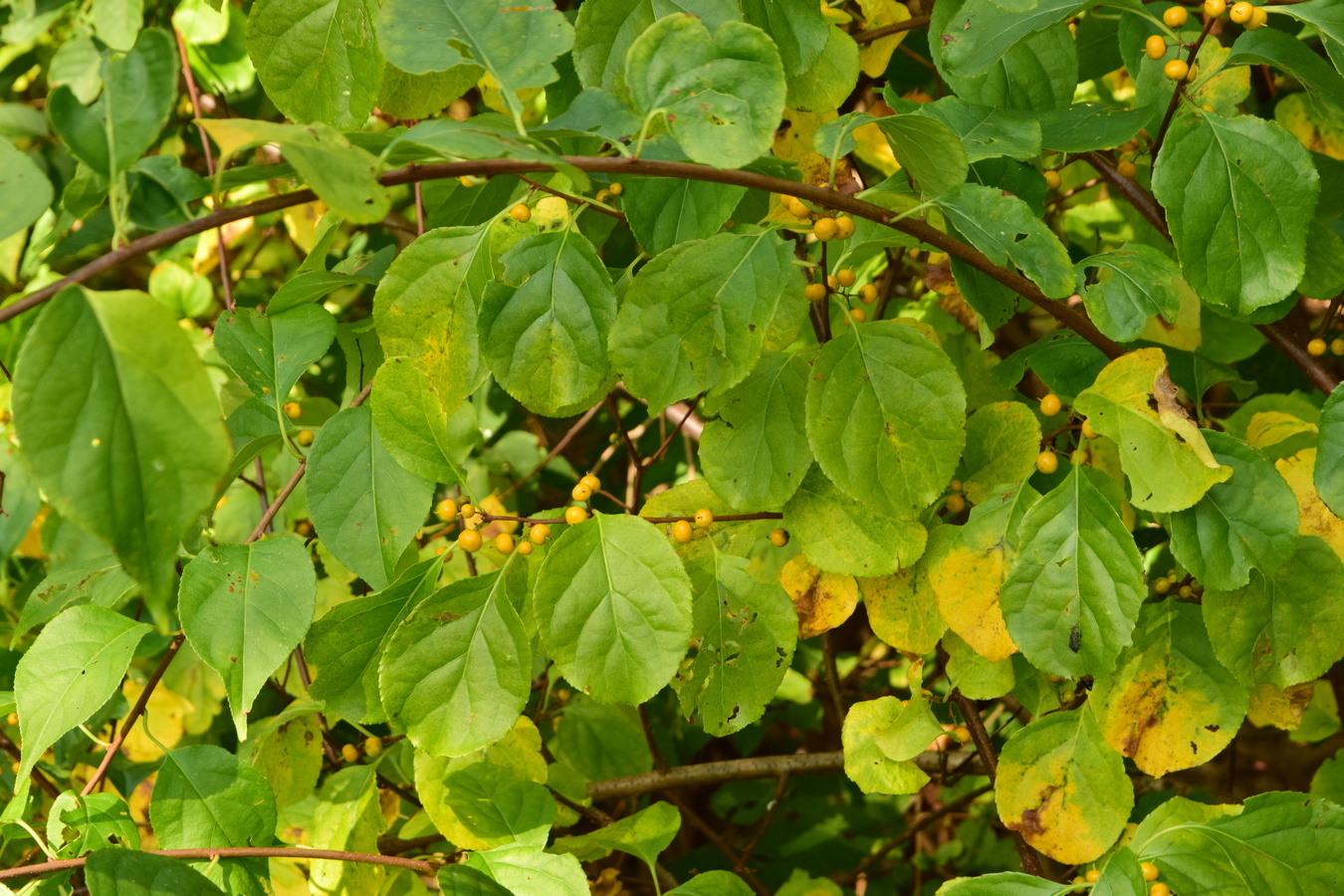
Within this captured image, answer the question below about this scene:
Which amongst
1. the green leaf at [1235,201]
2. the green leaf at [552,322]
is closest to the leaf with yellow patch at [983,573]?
the green leaf at [1235,201]

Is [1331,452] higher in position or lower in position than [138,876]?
higher

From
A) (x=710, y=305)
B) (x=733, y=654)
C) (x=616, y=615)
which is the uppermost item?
(x=710, y=305)

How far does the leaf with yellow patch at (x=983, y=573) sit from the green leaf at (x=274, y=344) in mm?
556

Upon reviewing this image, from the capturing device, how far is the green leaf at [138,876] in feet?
2.25

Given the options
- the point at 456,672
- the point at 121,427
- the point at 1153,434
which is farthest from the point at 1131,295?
the point at 121,427

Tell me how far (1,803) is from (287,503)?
0.49 metres

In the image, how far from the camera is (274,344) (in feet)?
2.88

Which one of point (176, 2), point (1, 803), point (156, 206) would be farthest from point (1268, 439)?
point (176, 2)

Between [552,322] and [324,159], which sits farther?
[552,322]

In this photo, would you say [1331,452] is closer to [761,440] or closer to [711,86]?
[761,440]

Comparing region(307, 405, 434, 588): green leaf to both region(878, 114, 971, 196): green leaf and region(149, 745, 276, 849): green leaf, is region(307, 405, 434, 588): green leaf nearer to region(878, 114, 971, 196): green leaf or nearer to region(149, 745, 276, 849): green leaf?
region(149, 745, 276, 849): green leaf

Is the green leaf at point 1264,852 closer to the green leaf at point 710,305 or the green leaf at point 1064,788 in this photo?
the green leaf at point 1064,788

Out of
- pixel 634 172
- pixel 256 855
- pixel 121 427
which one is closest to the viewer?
pixel 121 427

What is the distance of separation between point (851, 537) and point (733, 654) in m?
0.15
